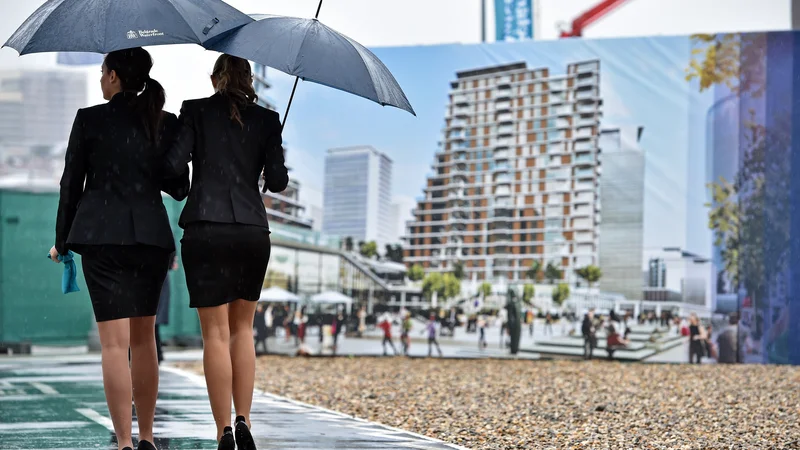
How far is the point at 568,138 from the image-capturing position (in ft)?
48.7

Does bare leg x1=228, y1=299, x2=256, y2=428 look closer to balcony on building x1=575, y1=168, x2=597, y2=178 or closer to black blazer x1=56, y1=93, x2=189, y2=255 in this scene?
black blazer x1=56, y1=93, x2=189, y2=255

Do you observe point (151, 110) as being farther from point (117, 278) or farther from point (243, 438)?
point (243, 438)

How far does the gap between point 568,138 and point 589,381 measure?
504 centimetres

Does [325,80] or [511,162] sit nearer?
[325,80]

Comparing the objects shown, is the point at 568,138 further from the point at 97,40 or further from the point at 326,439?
the point at 97,40

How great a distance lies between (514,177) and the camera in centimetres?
1511

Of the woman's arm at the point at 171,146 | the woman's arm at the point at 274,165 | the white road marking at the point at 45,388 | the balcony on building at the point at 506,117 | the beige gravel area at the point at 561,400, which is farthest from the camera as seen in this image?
the balcony on building at the point at 506,117

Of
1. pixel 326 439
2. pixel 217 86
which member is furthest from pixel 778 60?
pixel 217 86

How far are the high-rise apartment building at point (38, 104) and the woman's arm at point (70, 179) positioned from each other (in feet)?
36.1

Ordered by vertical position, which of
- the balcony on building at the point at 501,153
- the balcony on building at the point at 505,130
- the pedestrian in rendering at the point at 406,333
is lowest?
the pedestrian in rendering at the point at 406,333

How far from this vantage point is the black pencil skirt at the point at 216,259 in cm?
413

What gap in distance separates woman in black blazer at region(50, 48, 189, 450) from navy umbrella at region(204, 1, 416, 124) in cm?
39

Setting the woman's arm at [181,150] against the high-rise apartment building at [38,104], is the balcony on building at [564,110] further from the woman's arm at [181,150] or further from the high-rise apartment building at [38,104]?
the woman's arm at [181,150]

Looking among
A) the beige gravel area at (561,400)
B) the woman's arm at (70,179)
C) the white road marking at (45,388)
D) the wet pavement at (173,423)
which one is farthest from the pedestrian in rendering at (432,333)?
the woman's arm at (70,179)
